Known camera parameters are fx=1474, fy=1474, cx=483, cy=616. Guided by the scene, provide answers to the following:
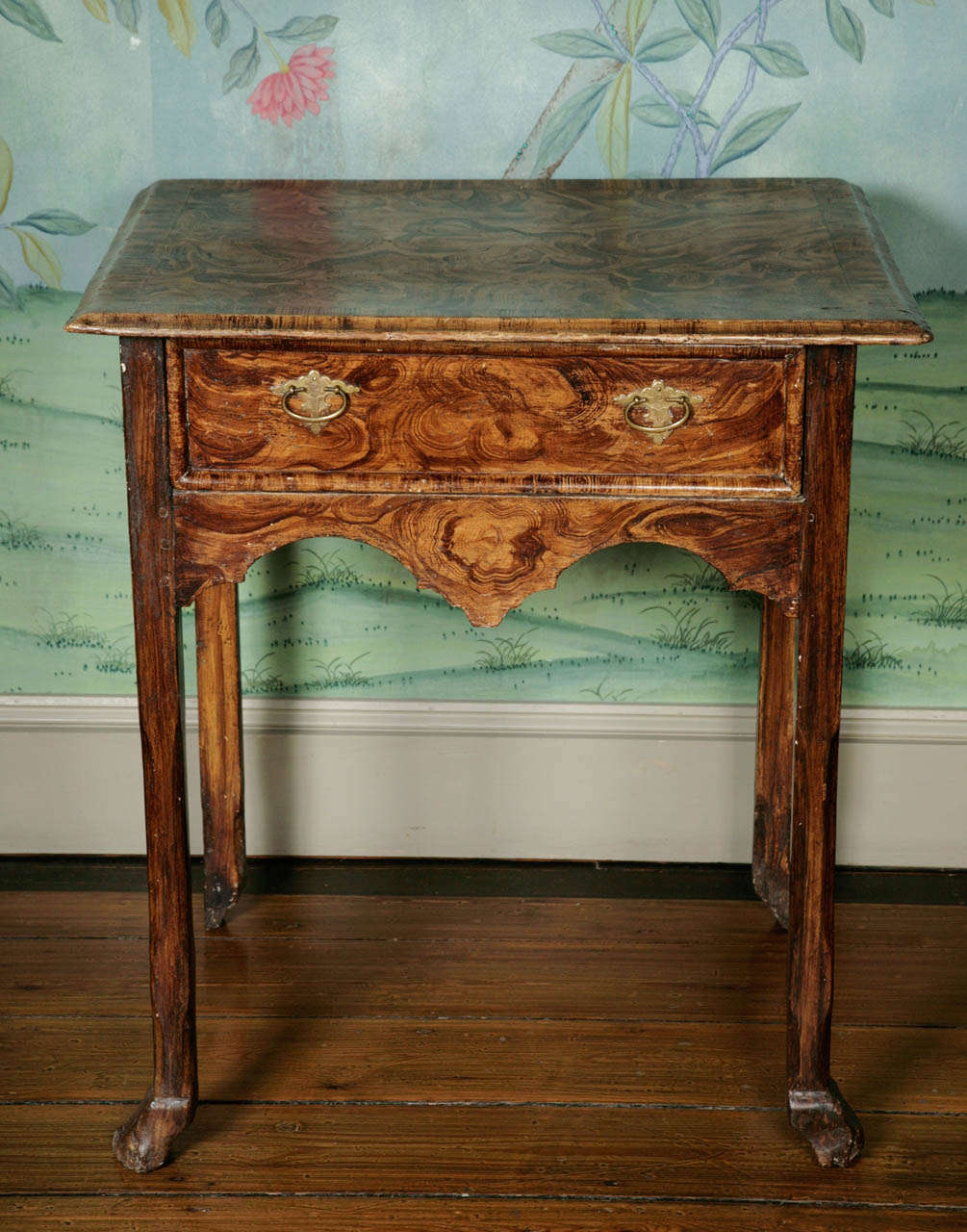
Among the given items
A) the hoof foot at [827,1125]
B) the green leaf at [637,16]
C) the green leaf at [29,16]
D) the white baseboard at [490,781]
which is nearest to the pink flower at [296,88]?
the green leaf at [29,16]

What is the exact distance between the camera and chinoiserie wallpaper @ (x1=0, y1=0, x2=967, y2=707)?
2311mm

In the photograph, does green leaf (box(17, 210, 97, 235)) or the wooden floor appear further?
green leaf (box(17, 210, 97, 235))

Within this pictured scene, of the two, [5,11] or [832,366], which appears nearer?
[832,366]

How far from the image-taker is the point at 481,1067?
213 centimetres

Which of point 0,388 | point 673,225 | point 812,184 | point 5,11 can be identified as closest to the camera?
point 673,225

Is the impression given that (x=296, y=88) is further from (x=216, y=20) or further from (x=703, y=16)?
(x=703, y=16)

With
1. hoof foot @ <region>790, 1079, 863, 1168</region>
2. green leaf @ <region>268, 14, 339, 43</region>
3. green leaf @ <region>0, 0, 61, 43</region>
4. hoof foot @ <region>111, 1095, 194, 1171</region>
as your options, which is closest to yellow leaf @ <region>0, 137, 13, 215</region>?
green leaf @ <region>0, 0, 61, 43</region>

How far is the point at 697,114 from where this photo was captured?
2338mm

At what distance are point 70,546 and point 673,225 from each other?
3.94ft

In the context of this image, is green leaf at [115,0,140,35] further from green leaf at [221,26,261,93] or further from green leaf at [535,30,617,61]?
green leaf at [535,30,617,61]

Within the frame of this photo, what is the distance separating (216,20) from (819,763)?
4.84ft

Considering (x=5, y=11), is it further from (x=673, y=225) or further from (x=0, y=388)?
(x=673, y=225)

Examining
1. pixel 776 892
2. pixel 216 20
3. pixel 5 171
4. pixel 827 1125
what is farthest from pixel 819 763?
pixel 5 171

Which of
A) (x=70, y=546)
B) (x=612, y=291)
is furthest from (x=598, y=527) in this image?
(x=70, y=546)
